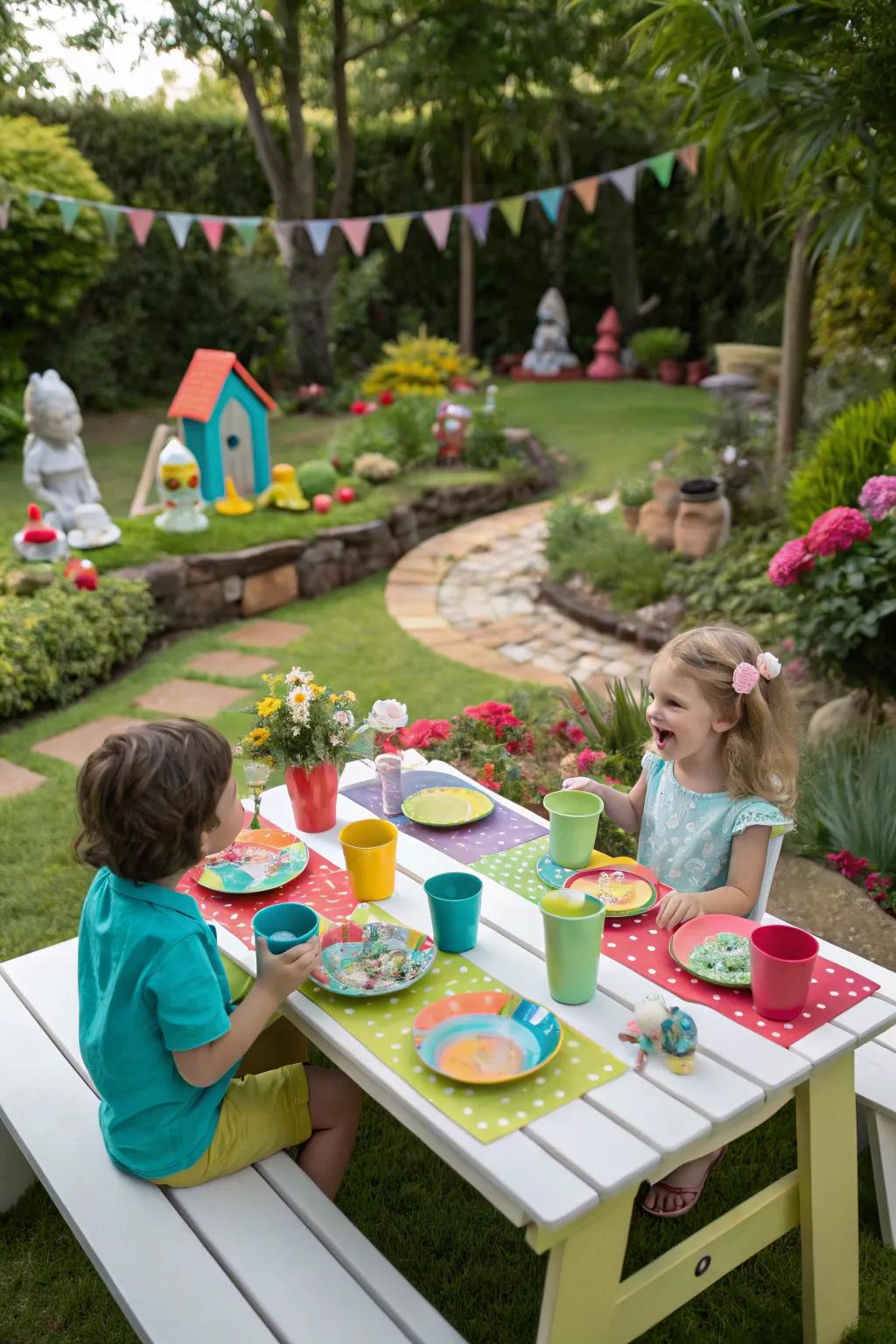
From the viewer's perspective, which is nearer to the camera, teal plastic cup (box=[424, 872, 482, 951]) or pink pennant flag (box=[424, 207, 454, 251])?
teal plastic cup (box=[424, 872, 482, 951])

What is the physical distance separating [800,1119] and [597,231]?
14.4 meters

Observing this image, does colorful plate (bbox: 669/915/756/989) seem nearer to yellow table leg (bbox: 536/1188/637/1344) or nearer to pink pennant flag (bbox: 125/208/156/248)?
yellow table leg (bbox: 536/1188/637/1344)

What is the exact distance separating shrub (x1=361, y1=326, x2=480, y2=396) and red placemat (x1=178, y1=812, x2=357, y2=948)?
29.5ft

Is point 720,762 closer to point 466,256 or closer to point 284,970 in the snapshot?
point 284,970

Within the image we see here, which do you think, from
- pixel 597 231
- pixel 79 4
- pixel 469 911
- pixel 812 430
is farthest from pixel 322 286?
pixel 469 911

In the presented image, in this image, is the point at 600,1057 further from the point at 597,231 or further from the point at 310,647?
the point at 597,231

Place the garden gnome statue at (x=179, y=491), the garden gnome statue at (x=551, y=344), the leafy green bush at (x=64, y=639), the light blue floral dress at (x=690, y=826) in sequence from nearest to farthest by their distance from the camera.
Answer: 1. the light blue floral dress at (x=690, y=826)
2. the leafy green bush at (x=64, y=639)
3. the garden gnome statue at (x=179, y=491)
4. the garden gnome statue at (x=551, y=344)

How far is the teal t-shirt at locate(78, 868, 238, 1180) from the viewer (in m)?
1.73

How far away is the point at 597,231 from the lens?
1452 centimetres

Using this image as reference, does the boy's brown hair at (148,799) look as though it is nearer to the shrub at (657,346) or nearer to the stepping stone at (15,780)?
the stepping stone at (15,780)

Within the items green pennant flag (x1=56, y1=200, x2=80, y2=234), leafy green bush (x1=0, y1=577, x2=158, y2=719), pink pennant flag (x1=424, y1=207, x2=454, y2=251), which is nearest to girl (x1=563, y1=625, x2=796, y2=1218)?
leafy green bush (x1=0, y1=577, x2=158, y2=719)

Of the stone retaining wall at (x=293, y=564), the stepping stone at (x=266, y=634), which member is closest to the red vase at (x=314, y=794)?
the stepping stone at (x=266, y=634)

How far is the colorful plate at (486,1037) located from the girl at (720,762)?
1.89 feet

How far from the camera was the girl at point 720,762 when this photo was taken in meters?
2.27
